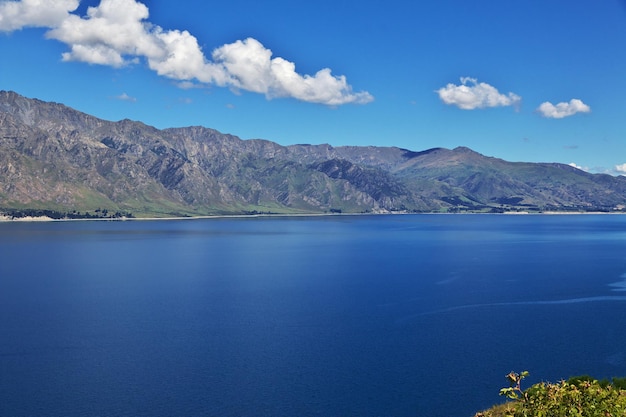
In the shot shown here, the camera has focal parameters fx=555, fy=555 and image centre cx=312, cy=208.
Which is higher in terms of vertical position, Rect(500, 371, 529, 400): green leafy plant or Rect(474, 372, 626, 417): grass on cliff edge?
Rect(500, 371, 529, 400): green leafy plant

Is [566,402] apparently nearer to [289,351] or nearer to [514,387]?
[514,387]

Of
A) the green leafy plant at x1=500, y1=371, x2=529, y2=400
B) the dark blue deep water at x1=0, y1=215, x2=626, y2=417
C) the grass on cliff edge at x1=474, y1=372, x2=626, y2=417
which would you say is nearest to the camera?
the green leafy plant at x1=500, y1=371, x2=529, y2=400

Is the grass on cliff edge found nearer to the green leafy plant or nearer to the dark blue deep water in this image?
the green leafy plant

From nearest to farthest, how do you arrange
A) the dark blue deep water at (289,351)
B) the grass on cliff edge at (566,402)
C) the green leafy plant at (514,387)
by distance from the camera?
the green leafy plant at (514,387) → the grass on cliff edge at (566,402) → the dark blue deep water at (289,351)

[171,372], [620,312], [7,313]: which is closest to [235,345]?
[171,372]

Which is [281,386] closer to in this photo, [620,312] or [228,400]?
[228,400]

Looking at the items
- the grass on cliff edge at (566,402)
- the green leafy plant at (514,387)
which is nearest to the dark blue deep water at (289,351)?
the grass on cliff edge at (566,402)

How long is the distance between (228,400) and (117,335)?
52423 mm

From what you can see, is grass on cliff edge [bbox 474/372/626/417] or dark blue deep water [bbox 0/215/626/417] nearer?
grass on cliff edge [bbox 474/372/626/417]

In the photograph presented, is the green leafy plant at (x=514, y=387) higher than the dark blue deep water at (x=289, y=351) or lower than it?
higher

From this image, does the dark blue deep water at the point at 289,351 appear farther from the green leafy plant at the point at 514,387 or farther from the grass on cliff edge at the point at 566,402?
the green leafy plant at the point at 514,387

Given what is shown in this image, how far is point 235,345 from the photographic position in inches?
5037

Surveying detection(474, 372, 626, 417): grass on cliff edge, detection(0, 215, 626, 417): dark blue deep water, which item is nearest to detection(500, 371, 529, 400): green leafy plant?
detection(474, 372, 626, 417): grass on cliff edge

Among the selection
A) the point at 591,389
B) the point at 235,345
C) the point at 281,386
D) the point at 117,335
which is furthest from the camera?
the point at 117,335
